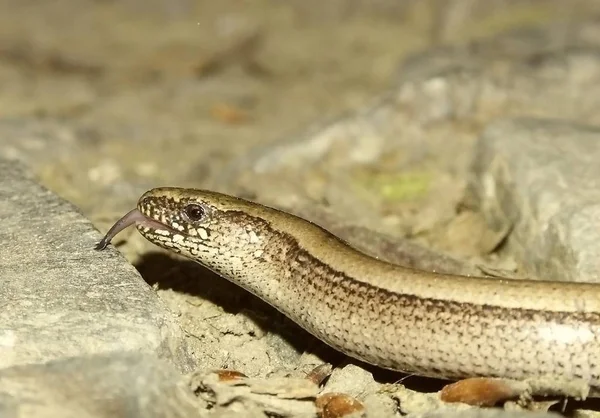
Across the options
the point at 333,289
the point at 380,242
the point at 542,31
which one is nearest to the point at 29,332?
the point at 333,289

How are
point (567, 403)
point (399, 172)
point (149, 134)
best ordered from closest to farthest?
point (567, 403) → point (399, 172) → point (149, 134)

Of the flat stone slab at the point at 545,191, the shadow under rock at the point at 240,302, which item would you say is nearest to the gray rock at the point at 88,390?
the shadow under rock at the point at 240,302

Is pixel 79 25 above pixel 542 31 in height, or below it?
below

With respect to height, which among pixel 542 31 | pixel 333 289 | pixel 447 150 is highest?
pixel 542 31

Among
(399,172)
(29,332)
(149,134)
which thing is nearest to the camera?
(29,332)

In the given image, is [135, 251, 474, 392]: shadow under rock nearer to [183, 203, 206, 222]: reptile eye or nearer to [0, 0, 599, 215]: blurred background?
[183, 203, 206, 222]: reptile eye

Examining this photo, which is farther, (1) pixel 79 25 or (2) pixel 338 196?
(1) pixel 79 25

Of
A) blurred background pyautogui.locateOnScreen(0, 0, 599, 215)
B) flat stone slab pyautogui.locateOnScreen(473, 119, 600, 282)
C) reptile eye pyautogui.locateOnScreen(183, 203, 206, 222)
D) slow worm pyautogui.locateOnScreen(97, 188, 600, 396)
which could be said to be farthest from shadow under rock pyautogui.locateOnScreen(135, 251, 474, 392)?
blurred background pyautogui.locateOnScreen(0, 0, 599, 215)

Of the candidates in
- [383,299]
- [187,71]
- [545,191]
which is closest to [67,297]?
[383,299]

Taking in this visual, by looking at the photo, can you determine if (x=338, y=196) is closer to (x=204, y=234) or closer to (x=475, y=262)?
(x=475, y=262)
